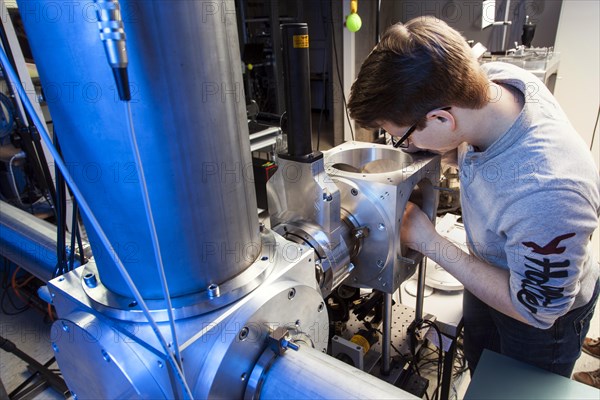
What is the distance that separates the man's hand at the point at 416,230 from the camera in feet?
2.94

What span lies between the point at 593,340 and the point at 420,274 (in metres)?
1.21

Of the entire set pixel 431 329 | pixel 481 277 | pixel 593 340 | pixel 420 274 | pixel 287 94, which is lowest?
pixel 593 340

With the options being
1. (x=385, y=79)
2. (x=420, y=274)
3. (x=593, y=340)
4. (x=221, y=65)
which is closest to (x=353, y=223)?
(x=385, y=79)

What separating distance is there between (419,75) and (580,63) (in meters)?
2.75

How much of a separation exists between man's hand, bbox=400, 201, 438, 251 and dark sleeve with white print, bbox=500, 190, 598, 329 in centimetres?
16

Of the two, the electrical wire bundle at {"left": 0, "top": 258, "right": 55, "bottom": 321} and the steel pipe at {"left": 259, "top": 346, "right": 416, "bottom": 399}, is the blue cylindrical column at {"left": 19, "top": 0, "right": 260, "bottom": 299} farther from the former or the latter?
the electrical wire bundle at {"left": 0, "top": 258, "right": 55, "bottom": 321}

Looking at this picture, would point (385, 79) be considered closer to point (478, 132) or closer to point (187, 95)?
point (478, 132)

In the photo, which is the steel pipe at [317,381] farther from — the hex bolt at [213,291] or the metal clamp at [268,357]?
the hex bolt at [213,291]

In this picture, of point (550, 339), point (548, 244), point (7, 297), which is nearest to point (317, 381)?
point (548, 244)

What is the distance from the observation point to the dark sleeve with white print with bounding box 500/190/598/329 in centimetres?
70

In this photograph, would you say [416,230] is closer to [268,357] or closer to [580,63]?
[268,357]

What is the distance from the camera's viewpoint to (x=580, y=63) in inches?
110

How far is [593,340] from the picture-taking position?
1777 millimetres

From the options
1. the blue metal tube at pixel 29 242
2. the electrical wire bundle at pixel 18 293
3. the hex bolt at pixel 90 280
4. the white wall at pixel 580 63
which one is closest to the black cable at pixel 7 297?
the electrical wire bundle at pixel 18 293
